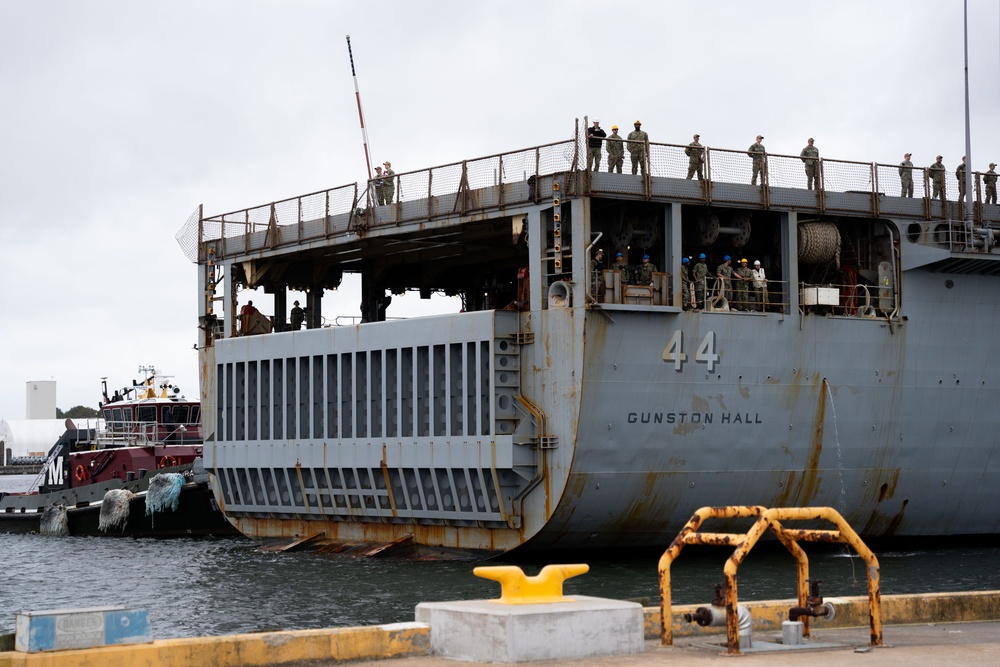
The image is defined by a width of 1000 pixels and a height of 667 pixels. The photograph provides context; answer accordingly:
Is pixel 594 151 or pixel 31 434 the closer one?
pixel 594 151

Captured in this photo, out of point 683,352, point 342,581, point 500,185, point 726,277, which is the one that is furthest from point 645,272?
point 342,581

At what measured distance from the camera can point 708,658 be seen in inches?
517

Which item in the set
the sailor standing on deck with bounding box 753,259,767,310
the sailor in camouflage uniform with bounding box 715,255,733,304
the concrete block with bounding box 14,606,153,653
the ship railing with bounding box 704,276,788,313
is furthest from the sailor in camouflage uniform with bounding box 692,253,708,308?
the concrete block with bounding box 14,606,153,653

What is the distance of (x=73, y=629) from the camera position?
12070 millimetres

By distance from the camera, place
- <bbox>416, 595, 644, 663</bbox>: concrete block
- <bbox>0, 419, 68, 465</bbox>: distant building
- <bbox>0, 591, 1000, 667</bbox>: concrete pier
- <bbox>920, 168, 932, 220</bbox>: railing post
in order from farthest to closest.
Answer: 1. <bbox>0, 419, 68, 465</bbox>: distant building
2. <bbox>920, 168, 932, 220</bbox>: railing post
3. <bbox>416, 595, 644, 663</bbox>: concrete block
4. <bbox>0, 591, 1000, 667</bbox>: concrete pier

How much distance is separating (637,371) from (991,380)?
33.6 feet

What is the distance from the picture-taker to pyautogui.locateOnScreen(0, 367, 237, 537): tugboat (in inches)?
1861

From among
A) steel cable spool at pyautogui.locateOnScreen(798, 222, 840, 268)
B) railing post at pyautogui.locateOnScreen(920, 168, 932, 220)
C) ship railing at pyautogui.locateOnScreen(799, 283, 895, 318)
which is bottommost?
ship railing at pyautogui.locateOnScreen(799, 283, 895, 318)

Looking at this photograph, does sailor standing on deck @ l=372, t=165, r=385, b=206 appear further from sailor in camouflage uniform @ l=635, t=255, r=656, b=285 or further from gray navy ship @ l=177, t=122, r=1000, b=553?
sailor in camouflage uniform @ l=635, t=255, r=656, b=285

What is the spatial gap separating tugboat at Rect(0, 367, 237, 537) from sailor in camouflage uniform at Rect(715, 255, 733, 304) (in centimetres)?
1882

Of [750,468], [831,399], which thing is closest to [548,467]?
[750,468]

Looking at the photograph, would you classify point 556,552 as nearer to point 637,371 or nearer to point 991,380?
point 637,371

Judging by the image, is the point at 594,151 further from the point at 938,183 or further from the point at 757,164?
the point at 938,183

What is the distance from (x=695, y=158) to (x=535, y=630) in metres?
21.5
